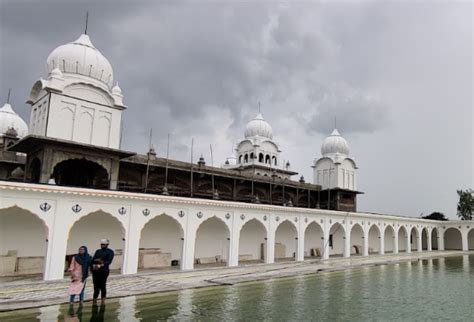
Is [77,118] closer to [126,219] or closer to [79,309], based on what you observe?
[126,219]

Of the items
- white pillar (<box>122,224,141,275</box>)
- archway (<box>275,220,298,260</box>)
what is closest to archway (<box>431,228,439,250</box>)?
archway (<box>275,220,298,260</box>)

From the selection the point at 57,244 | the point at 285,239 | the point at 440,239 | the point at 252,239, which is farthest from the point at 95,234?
the point at 440,239

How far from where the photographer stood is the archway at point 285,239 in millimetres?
24812

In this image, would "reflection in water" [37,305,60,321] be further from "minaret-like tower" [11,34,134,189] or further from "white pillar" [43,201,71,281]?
"minaret-like tower" [11,34,134,189]

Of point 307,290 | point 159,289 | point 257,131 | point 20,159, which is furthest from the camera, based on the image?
point 257,131

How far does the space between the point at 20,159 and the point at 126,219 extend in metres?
9.02

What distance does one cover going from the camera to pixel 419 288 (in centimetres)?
1298

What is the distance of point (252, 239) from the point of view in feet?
76.7

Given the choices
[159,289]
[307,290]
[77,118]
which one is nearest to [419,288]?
[307,290]

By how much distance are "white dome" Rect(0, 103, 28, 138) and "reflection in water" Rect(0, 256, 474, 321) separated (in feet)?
61.6

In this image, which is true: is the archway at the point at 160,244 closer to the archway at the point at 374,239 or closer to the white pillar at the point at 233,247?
the white pillar at the point at 233,247

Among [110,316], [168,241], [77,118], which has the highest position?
[77,118]

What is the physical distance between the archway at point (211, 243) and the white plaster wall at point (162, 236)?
130cm

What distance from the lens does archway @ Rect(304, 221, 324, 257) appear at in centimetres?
2728
